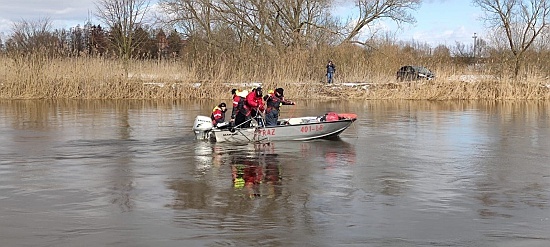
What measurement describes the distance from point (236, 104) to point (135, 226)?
28.0ft

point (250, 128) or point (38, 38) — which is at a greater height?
point (38, 38)

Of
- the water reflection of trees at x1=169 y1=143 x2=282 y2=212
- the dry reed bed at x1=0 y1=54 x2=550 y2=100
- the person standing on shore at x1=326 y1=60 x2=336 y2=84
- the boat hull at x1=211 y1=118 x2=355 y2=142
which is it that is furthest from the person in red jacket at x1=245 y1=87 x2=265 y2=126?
the person standing on shore at x1=326 y1=60 x2=336 y2=84

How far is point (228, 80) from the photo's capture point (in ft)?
119

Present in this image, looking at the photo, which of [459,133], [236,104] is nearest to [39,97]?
[236,104]

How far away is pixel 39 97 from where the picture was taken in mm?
32875

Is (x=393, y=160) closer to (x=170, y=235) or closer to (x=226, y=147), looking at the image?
(x=226, y=147)

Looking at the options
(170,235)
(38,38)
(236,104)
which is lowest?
(170,235)

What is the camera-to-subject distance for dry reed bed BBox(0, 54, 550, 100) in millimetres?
33188

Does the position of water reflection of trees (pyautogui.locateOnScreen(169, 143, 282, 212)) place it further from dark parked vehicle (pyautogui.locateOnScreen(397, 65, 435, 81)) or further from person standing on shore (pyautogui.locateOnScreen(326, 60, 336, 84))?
dark parked vehicle (pyautogui.locateOnScreen(397, 65, 435, 81))

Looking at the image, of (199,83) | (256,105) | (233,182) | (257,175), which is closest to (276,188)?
(233,182)

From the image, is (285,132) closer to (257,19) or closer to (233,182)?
(233,182)

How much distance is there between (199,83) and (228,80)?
5.32 feet

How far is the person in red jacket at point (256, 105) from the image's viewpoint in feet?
52.1

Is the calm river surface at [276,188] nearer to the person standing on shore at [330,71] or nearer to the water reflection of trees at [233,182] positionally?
the water reflection of trees at [233,182]
